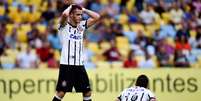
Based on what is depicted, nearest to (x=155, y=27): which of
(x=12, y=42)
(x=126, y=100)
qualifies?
(x=12, y=42)

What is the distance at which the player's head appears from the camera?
11.4m

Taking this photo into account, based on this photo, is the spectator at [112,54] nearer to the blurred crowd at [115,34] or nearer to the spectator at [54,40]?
the blurred crowd at [115,34]

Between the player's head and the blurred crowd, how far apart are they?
6392mm

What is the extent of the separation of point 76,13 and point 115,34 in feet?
27.0

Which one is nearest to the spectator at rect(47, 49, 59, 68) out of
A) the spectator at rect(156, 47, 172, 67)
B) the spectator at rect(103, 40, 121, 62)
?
the spectator at rect(103, 40, 121, 62)

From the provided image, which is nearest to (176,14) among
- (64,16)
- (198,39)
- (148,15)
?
(148,15)

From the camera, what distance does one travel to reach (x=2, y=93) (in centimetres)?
1711

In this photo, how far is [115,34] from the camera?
64.4ft

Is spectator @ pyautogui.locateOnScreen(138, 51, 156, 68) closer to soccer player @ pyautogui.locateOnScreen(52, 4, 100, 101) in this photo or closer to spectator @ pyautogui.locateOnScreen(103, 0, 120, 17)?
spectator @ pyautogui.locateOnScreen(103, 0, 120, 17)

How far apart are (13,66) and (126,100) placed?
7369mm

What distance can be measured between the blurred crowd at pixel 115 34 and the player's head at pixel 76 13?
6.39 meters

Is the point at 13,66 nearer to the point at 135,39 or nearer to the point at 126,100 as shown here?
the point at 135,39

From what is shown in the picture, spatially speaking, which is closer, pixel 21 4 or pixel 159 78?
pixel 159 78

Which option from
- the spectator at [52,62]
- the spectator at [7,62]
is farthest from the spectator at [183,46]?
the spectator at [7,62]
